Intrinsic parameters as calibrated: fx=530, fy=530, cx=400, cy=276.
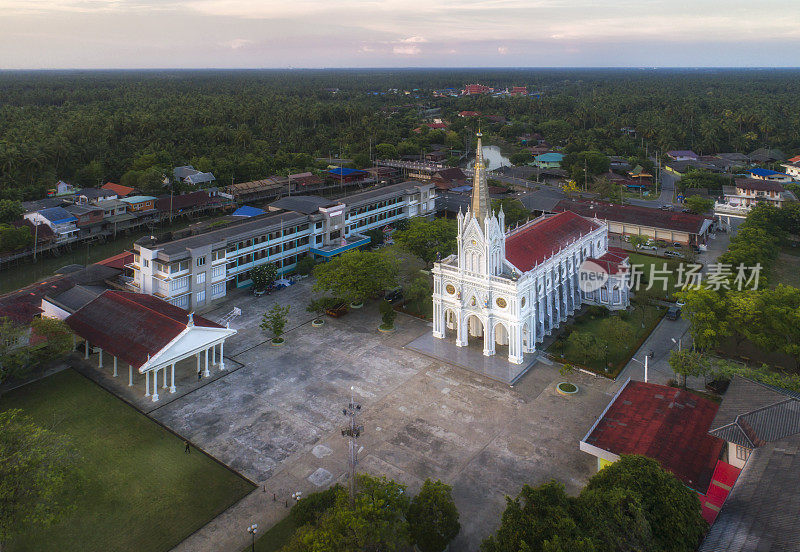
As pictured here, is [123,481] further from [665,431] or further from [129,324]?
[665,431]

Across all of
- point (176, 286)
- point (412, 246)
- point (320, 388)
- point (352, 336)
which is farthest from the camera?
point (412, 246)

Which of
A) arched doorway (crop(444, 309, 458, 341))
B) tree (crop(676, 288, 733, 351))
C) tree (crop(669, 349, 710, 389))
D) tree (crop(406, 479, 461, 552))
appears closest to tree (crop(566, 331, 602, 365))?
tree (crop(669, 349, 710, 389))

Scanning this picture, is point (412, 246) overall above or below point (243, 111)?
below

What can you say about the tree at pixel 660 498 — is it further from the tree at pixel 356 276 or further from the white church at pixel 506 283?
the tree at pixel 356 276

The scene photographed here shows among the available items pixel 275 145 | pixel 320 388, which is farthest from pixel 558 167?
pixel 320 388

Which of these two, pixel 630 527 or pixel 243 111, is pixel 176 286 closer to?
pixel 630 527

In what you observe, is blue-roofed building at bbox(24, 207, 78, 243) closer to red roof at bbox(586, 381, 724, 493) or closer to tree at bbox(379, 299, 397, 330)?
tree at bbox(379, 299, 397, 330)

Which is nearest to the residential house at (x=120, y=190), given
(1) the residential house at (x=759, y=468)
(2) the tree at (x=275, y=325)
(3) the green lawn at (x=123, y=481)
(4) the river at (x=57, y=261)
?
(4) the river at (x=57, y=261)

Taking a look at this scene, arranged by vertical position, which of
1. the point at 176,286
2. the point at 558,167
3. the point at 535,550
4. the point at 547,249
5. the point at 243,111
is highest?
the point at 243,111
